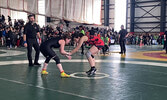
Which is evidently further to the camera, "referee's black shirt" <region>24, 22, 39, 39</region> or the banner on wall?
the banner on wall

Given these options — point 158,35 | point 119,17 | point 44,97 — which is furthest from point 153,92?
point 119,17

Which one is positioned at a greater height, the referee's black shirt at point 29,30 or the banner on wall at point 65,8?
the banner on wall at point 65,8

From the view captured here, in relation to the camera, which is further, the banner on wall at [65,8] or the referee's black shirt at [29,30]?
the banner on wall at [65,8]

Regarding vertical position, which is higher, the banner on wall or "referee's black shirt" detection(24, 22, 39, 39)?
the banner on wall

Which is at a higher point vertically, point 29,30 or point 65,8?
point 65,8

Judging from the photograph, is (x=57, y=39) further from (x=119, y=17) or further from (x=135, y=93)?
(x=119, y=17)

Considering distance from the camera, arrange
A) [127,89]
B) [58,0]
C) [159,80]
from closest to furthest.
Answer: [127,89]
[159,80]
[58,0]

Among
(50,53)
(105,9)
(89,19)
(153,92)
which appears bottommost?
(153,92)

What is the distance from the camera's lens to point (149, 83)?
6059mm

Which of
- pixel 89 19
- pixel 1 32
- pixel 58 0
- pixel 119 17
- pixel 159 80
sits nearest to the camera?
pixel 159 80

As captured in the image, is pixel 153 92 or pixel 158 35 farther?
pixel 158 35

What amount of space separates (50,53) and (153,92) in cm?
313

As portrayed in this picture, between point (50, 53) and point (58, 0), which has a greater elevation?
point (58, 0)

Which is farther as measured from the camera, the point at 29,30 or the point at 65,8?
the point at 65,8
